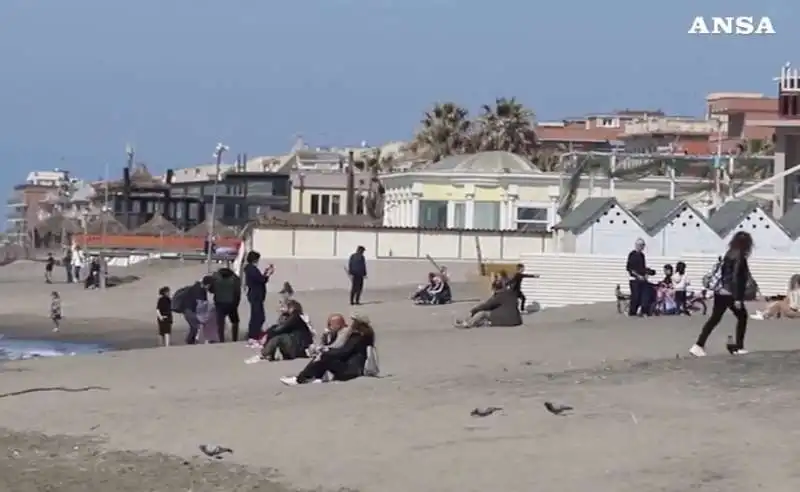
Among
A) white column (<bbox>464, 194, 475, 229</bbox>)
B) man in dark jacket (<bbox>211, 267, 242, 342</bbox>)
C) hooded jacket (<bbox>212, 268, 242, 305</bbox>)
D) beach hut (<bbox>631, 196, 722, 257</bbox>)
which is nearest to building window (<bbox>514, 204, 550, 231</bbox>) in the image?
white column (<bbox>464, 194, 475, 229</bbox>)

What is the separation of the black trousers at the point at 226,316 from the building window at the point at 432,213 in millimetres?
31654

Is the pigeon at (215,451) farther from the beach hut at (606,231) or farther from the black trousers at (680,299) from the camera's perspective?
the beach hut at (606,231)

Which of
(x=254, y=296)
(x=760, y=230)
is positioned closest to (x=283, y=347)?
(x=254, y=296)

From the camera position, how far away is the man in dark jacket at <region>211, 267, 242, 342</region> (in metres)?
23.9

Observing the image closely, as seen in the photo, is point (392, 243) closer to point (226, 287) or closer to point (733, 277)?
point (226, 287)

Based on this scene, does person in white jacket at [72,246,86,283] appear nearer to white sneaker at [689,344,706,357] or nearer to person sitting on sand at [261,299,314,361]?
person sitting on sand at [261,299,314,361]

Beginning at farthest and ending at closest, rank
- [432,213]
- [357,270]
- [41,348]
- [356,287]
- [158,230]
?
1. [158,230]
2. [432,213]
3. [356,287]
4. [357,270]
5. [41,348]

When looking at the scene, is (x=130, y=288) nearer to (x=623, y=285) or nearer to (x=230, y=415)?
(x=623, y=285)

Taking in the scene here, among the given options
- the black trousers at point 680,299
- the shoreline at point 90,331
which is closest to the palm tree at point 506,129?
the shoreline at point 90,331

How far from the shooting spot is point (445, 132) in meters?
81.4

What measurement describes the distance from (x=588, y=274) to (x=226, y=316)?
9.40m

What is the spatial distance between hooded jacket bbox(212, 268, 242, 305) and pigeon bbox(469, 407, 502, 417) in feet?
35.8

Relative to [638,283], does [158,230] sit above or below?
below

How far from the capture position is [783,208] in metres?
43.5
